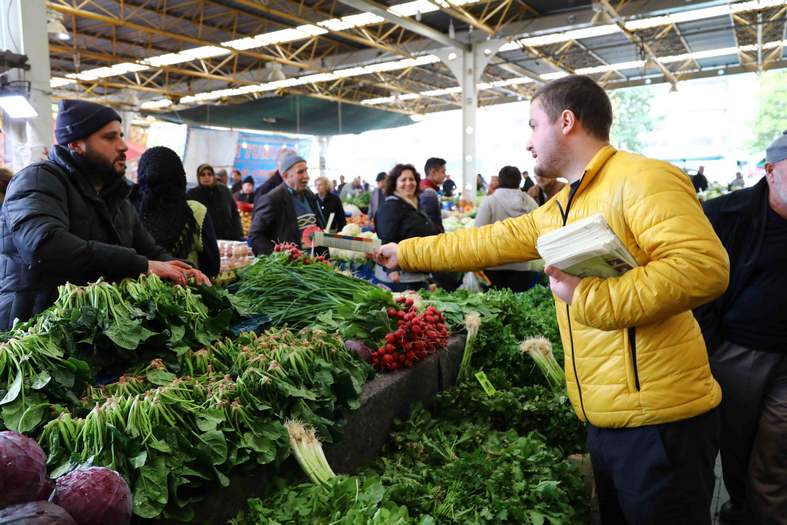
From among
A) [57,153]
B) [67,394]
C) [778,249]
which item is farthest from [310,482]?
[778,249]

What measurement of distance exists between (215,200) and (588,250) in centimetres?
556

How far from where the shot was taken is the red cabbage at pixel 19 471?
3.57 feet

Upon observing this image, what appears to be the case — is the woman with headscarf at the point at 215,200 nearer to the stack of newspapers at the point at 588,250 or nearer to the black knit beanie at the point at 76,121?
the black knit beanie at the point at 76,121

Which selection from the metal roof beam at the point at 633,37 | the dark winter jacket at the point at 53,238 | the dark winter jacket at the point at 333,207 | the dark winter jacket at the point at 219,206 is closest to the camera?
the dark winter jacket at the point at 53,238

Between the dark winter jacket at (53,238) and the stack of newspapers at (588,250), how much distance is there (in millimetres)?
1594

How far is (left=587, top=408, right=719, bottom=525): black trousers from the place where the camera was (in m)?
1.67

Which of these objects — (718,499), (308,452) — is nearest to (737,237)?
(718,499)

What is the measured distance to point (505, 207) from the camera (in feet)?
18.2

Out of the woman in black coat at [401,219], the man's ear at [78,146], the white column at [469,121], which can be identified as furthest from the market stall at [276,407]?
the white column at [469,121]

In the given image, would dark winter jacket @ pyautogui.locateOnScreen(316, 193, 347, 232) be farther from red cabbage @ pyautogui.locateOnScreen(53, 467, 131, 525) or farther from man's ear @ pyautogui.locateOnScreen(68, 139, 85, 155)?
red cabbage @ pyautogui.locateOnScreen(53, 467, 131, 525)

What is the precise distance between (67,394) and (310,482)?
73 centimetres

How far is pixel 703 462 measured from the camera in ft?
5.71

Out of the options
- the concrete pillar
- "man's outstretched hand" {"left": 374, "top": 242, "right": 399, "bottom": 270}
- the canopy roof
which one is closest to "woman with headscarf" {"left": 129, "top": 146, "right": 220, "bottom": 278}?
"man's outstretched hand" {"left": 374, "top": 242, "right": 399, "bottom": 270}

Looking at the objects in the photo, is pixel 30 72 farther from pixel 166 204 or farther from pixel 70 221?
pixel 70 221
